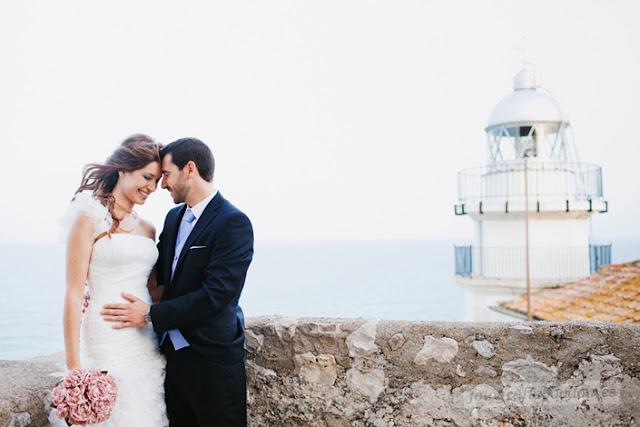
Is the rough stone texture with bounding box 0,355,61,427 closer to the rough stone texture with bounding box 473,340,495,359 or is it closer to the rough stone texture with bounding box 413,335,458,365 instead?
the rough stone texture with bounding box 413,335,458,365

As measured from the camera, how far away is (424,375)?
2.70 m

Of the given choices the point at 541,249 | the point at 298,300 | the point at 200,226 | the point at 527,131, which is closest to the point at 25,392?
the point at 200,226

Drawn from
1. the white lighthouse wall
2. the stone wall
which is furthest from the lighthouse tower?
the stone wall

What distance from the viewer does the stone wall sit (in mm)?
2523

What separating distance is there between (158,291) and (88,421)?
0.69m

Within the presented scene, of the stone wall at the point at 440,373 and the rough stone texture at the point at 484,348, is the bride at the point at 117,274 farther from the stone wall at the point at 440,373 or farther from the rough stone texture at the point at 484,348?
the rough stone texture at the point at 484,348

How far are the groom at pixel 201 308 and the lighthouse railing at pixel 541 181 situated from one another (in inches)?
511

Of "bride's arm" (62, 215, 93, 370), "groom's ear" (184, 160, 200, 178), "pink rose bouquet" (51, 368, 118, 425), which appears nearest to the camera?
"pink rose bouquet" (51, 368, 118, 425)

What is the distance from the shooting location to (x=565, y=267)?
14.8 metres

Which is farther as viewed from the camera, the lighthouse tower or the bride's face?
the lighthouse tower

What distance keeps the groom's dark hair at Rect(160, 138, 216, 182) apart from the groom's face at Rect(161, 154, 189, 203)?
22 millimetres

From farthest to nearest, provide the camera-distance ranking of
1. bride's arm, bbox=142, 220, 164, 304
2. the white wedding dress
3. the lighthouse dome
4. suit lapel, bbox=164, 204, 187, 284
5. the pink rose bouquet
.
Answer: the lighthouse dome, bride's arm, bbox=142, 220, 164, 304, suit lapel, bbox=164, 204, 187, 284, the white wedding dress, the pink rose bouquet

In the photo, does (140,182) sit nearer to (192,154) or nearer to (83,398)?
(192,154)

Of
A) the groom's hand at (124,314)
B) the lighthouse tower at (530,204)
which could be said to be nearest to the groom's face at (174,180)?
the groom's hand at (124,314)
